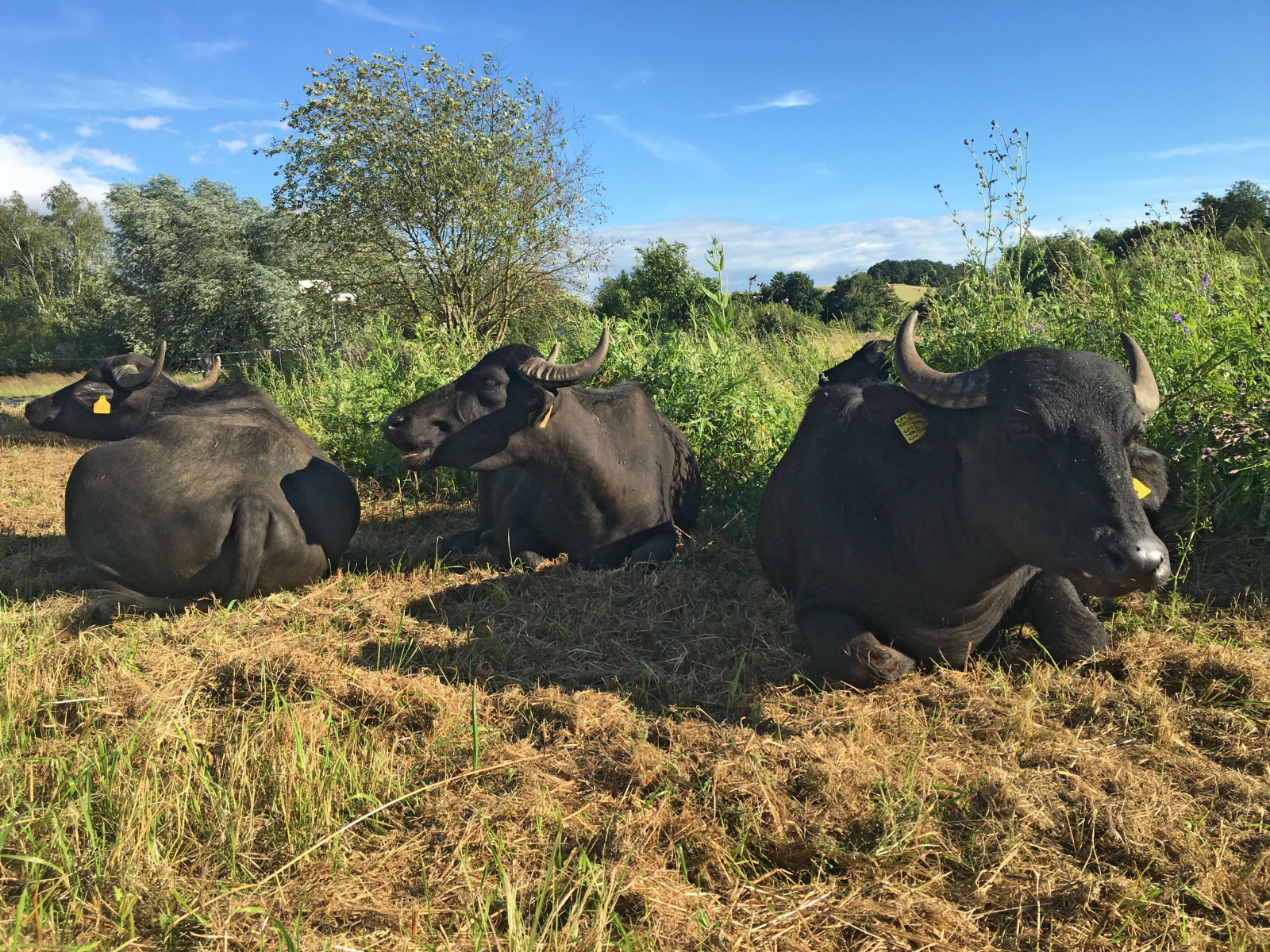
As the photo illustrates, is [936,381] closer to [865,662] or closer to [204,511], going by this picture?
[865,662]

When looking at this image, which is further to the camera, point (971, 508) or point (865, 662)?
point (865, 662)

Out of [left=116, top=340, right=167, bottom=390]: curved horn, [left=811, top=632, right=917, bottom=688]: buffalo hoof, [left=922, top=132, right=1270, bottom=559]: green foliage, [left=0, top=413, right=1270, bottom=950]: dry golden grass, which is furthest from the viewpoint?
[left=116, top=340, right=167, bottom=390]: curved horn

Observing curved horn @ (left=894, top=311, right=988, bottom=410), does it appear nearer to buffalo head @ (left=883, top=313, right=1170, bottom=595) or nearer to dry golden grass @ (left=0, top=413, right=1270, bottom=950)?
buffalo head @ (left=883, top=313, right=1170, bottom=595)

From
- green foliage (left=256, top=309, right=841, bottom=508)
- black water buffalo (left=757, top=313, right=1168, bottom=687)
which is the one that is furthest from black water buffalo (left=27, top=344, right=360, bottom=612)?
black water buffalo (left=757, top=313, right=1168, bottom=687)

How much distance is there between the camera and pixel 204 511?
432 cm

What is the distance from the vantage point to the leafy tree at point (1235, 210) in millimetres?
5660

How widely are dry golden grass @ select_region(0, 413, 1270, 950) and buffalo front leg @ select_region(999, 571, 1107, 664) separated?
0.30 ft

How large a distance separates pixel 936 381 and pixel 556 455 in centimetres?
274

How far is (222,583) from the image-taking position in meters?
4.40

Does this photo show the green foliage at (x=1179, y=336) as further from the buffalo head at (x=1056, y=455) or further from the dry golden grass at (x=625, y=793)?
the buffalo head at (x=1056, y=455)

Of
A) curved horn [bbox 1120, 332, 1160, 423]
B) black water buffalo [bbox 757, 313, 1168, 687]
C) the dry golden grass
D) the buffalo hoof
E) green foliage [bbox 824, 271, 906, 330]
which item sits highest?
green foliage [bbox 824, 271, 906, 330]

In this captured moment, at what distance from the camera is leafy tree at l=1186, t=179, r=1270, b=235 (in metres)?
5.66

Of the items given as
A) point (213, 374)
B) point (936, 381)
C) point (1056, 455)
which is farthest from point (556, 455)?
point (213, 374)

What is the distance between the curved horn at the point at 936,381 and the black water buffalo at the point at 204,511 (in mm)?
3722
